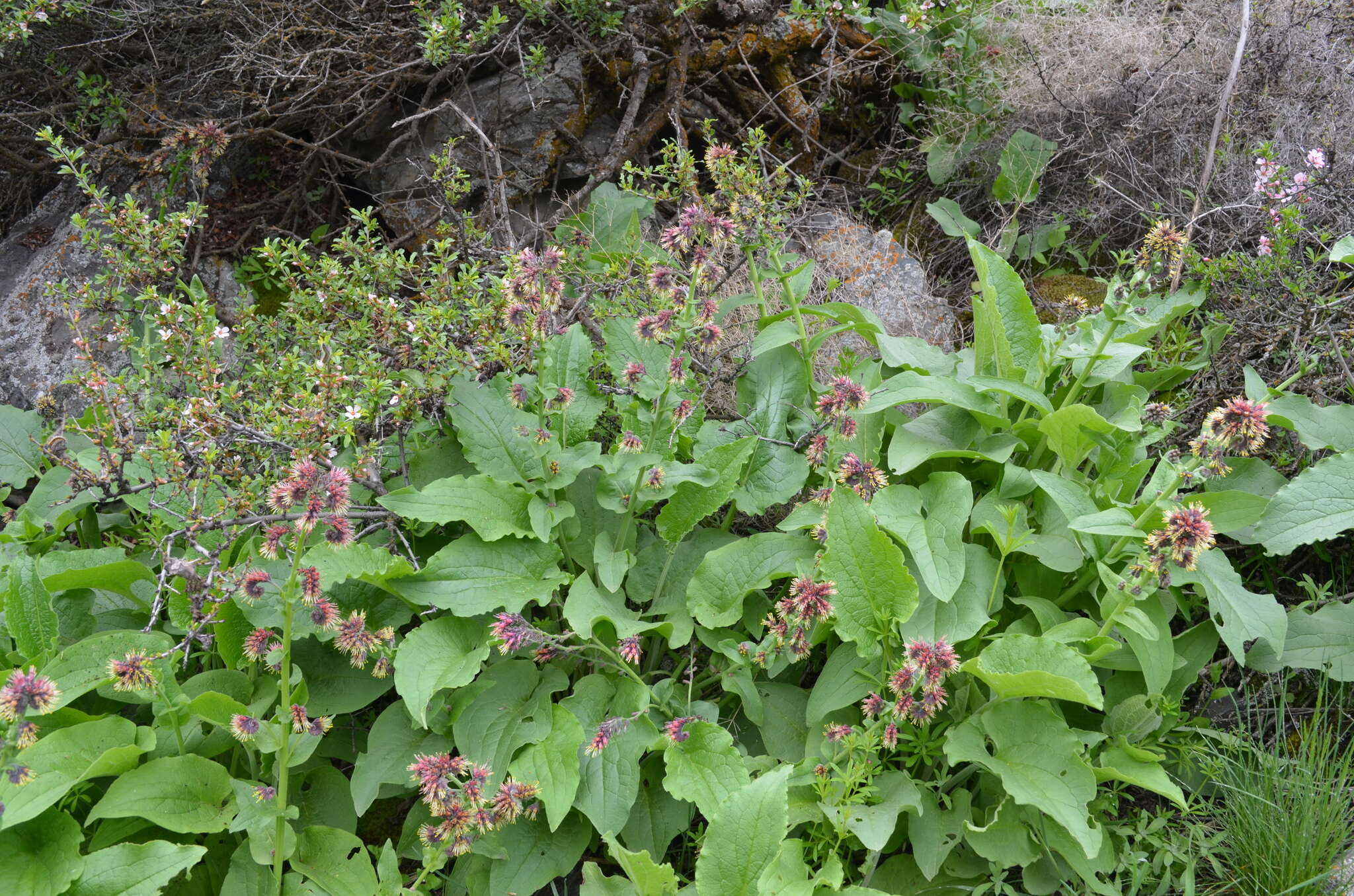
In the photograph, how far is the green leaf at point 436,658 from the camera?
7.66 ft

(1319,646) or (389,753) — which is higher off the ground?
(389,753)

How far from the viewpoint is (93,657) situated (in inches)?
98.9

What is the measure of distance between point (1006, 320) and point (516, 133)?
2597mm

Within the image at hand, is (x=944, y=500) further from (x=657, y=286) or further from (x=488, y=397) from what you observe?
(x=488, y=397)

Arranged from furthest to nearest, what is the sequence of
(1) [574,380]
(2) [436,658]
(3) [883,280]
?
(3) [883,280]
(1) [574,380]
(2) [436,658]

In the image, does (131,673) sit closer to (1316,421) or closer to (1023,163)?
(1316,421)

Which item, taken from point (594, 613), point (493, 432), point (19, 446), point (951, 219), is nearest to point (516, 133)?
point (951, 219)

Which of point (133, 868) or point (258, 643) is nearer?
point (133, 868)

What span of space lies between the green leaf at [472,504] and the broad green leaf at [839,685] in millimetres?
895

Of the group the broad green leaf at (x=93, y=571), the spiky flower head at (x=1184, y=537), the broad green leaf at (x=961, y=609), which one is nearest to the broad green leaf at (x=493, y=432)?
the broad green leaf at (x=93, y=571)

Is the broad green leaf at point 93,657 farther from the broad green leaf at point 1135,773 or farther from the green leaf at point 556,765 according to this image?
the broad green leaf at point 1135,773

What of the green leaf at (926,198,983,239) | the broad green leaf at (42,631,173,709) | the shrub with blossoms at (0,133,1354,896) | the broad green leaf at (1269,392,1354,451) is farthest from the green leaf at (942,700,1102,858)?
the green leaf at (926,198,983,239)

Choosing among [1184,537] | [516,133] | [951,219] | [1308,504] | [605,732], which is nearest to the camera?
[1184,537]

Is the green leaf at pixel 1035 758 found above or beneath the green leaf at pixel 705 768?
beneath
